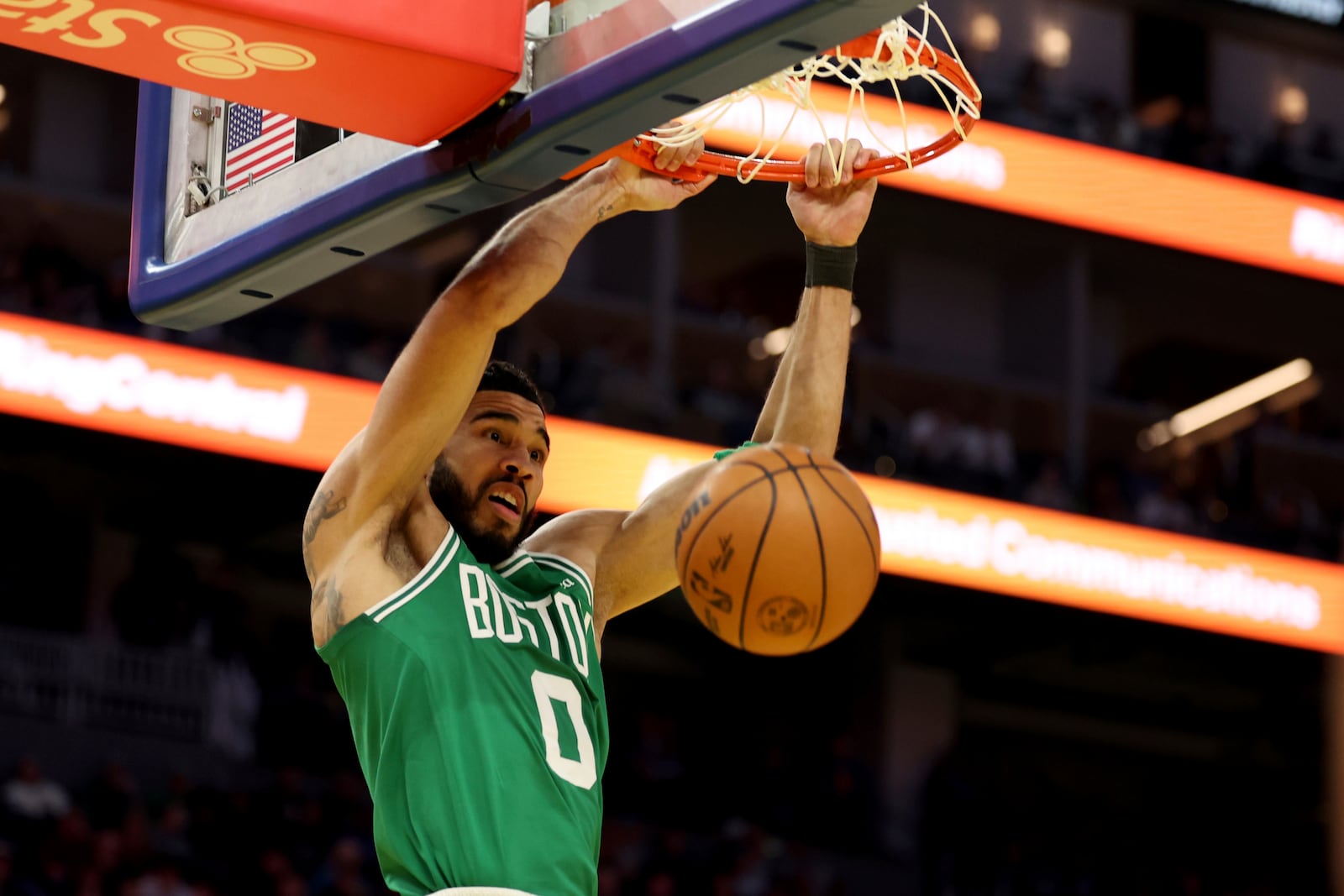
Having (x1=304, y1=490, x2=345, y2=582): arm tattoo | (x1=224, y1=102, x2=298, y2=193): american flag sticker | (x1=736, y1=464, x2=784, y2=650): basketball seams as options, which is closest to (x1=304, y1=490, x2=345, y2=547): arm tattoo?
(x1=304, y1=490, x2=345, y2=582): arm tattoo

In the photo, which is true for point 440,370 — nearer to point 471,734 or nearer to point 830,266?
point 471,734

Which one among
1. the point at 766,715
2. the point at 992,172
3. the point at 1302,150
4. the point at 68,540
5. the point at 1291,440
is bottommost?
the point at 766,715

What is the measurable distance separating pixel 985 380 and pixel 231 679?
7105mm

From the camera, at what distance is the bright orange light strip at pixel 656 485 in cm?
1110

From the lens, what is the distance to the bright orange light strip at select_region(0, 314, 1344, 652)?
11.1 meters

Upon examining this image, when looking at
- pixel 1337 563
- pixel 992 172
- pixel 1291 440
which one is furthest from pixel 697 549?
pixel 1291 440

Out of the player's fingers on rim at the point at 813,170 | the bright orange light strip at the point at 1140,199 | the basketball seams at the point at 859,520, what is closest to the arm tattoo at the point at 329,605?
the basketball seams at the point at 859,520

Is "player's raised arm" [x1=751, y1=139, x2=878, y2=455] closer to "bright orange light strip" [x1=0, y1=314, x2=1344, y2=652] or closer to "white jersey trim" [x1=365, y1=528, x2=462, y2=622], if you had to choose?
"white jersey trim" [x1=365, y1=528, x2=462, y2=622]

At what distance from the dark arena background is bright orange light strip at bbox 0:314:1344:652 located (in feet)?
0.11

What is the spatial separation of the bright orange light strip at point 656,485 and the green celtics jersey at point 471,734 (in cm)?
785

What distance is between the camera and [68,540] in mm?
14625

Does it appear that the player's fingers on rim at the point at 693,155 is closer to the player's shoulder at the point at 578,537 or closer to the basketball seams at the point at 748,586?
the player's shoulder at the point at 578,537

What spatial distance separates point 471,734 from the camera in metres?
3.44

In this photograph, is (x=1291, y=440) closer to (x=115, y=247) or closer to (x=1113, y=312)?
(x=1113, y=312)
